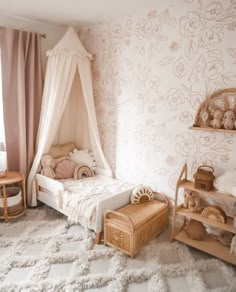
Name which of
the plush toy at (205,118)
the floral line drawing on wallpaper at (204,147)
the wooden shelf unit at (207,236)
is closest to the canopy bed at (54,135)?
the wooden shelf unit at (207,236)

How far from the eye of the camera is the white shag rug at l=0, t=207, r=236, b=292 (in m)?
2.06

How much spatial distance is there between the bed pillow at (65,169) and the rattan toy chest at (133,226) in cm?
107

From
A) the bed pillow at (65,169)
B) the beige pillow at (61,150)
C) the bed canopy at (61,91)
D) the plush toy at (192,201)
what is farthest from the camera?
the beige pillow at (61,150)

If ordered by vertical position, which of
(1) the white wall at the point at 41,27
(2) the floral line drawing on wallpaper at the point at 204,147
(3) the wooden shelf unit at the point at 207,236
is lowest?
(3) the wooden shelf unit at the point at 207,236

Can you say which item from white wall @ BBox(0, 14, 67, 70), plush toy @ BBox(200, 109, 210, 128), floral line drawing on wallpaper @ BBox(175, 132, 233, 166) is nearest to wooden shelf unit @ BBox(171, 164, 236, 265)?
floral line drawing on wallpaper @ BBox(175, 132, 233, 166)

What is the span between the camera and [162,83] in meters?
2.91

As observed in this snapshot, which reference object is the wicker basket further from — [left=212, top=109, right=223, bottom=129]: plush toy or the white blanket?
the white blanket

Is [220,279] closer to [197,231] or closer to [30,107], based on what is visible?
[197,231]

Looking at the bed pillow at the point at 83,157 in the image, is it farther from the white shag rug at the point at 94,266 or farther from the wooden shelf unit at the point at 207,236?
the wooden shelf unit at the point at 207,236

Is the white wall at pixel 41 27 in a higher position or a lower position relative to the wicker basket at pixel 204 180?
higher

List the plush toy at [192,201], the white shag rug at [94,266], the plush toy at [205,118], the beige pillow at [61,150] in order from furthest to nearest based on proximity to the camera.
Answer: the beige pillow at [61,150], the plush toy at [192,201], the plush toy at [205,118], the white shag rug at [94,266]

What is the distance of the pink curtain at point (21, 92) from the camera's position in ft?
10.5

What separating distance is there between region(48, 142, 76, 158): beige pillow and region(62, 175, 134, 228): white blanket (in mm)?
547

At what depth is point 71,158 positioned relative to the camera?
3803mm
